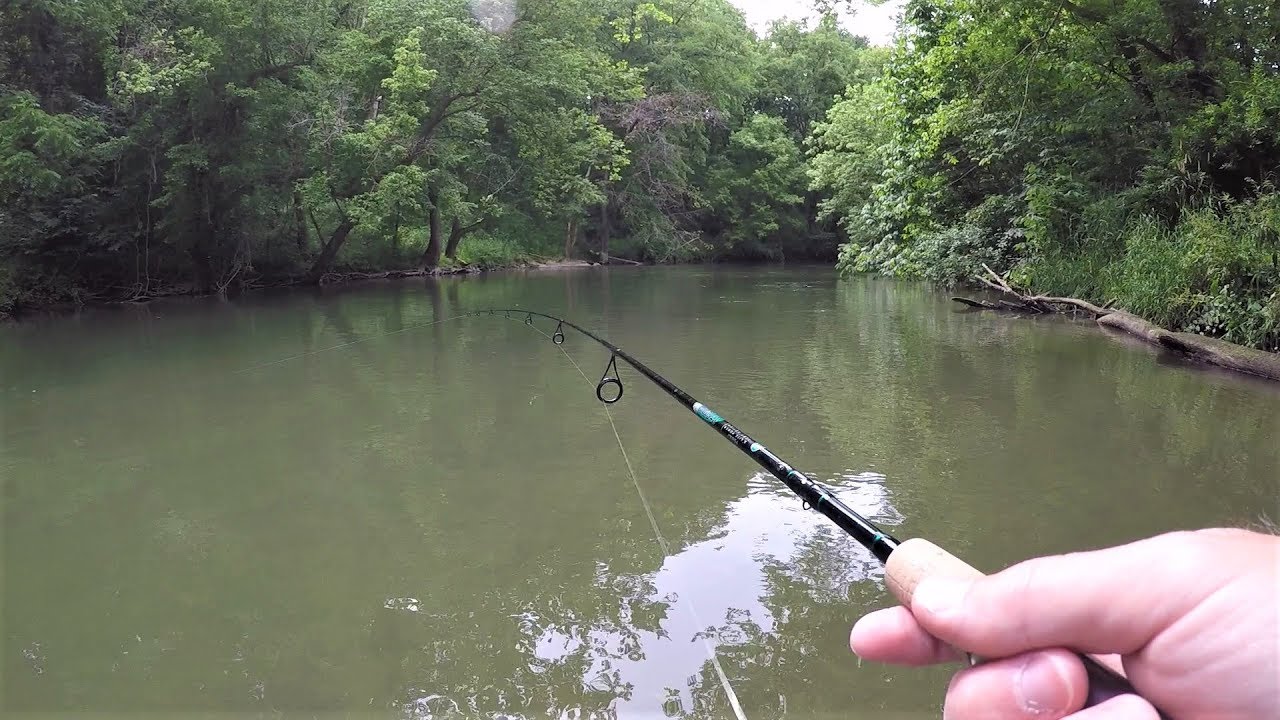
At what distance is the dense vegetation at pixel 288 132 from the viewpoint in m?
16.3

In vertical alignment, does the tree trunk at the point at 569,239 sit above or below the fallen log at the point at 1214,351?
above

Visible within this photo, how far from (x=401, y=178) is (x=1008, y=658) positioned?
2156cm

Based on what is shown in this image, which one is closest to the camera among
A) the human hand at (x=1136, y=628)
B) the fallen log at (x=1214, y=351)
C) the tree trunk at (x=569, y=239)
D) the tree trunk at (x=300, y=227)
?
the human hand at (x=1136, y=628)

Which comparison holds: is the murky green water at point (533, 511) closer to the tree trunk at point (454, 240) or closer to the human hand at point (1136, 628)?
the human hand at point (1136, 628)

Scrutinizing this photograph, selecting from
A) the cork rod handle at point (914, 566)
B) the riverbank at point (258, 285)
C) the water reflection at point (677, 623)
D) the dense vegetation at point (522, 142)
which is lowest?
the water reflection at point (677, 623)

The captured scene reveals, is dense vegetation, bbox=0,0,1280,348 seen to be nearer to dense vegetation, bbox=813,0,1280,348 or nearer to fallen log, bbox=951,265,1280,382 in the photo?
dense vegetation, bbox=813,0,1280,348

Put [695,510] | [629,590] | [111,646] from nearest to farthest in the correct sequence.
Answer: [111,646]
[629,590]
[695,510]

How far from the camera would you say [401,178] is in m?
20.8

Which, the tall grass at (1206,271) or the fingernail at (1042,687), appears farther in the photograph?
the tall grass at (1206,271)

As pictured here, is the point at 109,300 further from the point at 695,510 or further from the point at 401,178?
the point at 695,510

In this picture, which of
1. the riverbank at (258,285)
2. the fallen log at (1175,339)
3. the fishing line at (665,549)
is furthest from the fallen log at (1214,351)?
the riverbank at (258,285)

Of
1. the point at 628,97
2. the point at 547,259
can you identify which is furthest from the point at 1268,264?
the point at 547,259

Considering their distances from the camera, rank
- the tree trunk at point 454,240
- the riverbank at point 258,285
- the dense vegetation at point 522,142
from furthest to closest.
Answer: the tree trunk at point 454,240
the riverbank at point 258,285
the dense vegetation at point 522,142

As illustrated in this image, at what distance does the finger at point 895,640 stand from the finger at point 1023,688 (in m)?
0.04
